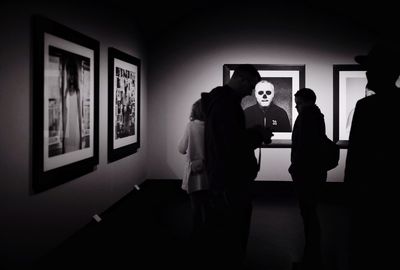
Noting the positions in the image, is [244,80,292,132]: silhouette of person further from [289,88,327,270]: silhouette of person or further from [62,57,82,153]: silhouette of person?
[62,57,82,153]: silhouette of person

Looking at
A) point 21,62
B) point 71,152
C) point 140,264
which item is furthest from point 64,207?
point 21,62

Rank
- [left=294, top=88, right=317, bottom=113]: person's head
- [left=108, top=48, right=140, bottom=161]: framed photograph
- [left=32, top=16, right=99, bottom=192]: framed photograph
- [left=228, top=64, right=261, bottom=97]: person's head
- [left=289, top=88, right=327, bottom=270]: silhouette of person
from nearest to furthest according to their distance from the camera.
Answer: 1. [left=228, top=64, right=261, bottom=97]: person's head
2. [left=32, top=16, right=99, bottom=192]: framed photograph
3. [left=289, top=88, right=327, bottom=270]: silhouette of person
4. [left=294, top=88, right=317, bottom=113]: person's head
5. [left=108, top=48, right=140, bottom=161]: framed photograph

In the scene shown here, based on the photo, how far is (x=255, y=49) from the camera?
707 cm

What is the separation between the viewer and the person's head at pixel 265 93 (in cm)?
706

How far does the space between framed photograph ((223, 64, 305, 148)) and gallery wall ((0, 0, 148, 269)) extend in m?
3.07

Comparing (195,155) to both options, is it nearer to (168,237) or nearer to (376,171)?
(168,237)

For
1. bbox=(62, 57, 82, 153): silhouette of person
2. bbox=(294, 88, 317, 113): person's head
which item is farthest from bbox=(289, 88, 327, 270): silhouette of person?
bbox=(62, 57, 82, 153): silhouette of person

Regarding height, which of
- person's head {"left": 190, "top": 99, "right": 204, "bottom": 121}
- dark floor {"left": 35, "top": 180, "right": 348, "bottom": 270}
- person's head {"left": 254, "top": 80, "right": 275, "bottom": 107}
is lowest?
dark floor {"left": 35, "top": 180, "right": 348, "bottom": 270}

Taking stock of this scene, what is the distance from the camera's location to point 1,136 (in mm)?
2779

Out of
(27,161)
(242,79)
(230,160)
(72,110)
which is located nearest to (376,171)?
(230,160)

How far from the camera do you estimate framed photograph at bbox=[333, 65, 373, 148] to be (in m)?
6.99

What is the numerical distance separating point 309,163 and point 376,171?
174cm

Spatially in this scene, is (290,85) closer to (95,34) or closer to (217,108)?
(95,34)

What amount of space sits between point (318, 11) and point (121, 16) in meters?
3.65
